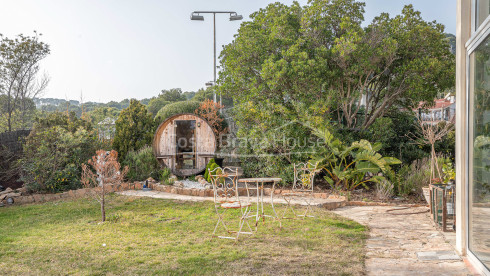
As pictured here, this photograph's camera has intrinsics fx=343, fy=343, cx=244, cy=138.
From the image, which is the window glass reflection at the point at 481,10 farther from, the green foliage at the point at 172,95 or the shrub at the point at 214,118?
the green foliage at the point at 172,95

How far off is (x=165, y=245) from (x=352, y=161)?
540 centimetres

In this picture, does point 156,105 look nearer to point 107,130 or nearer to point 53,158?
point 107,130

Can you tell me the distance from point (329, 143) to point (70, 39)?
11.1 m

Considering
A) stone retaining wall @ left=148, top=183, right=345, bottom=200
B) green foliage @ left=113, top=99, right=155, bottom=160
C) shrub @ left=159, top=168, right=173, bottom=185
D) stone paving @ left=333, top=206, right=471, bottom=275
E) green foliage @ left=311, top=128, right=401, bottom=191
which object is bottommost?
stone paving @ left=333, top=206, right=471, bottom=275

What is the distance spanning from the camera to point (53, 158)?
8.48 m

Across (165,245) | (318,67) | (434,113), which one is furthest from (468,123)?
(434,113)

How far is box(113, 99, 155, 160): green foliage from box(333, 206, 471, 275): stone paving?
6857mm

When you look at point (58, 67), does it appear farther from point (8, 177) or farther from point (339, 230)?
point (339, 230)

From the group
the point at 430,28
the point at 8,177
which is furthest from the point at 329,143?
the point at 8,177

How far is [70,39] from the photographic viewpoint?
13484 millimetres

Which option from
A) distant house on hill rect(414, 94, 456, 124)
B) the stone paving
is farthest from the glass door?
distant house on hill rect(414, 94, 456, 124)

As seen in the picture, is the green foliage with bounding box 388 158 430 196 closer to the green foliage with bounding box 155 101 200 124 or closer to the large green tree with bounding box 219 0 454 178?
the large green tree with bounding box 219 0 454 178

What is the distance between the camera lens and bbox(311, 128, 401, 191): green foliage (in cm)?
778

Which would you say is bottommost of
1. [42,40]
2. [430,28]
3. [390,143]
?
[390,143]
